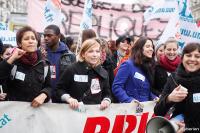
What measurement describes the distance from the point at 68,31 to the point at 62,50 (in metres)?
3.76

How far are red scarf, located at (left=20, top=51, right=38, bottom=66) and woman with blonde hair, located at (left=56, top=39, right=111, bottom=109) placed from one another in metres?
0.45

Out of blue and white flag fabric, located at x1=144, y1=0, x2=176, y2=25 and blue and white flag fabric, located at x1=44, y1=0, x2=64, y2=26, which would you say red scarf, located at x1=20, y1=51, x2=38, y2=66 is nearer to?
blue and white flag fabric, located at x1=44, y1=0, x2=64, y2=26

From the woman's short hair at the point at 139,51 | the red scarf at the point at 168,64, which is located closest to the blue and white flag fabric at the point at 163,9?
the red scarf at the point at 168,64

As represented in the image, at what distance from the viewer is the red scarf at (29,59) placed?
5199 millimetres

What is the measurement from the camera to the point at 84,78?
5539mm

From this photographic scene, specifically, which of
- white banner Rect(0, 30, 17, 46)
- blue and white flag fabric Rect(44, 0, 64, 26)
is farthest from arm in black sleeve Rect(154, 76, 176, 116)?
white banner Rect(0, 30, 17, 46)

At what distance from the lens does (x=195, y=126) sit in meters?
4.34

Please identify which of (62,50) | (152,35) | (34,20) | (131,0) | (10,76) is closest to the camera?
(10,76)

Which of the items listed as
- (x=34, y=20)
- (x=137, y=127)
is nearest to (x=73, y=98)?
(x=137, y=127)

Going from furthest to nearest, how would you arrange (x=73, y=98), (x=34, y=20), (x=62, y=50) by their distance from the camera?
(x=34, y=20)
(x=62, y=50)
(x=73, y=98)

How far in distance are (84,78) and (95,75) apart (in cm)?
16

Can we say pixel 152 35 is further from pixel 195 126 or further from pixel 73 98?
pixel 195 126

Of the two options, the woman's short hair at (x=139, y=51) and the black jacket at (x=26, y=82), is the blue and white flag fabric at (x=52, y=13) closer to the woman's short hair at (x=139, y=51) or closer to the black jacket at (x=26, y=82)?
the woman's short hair at (x=139, y=51)

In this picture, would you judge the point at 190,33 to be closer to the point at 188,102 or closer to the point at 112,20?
the point at 188,102
